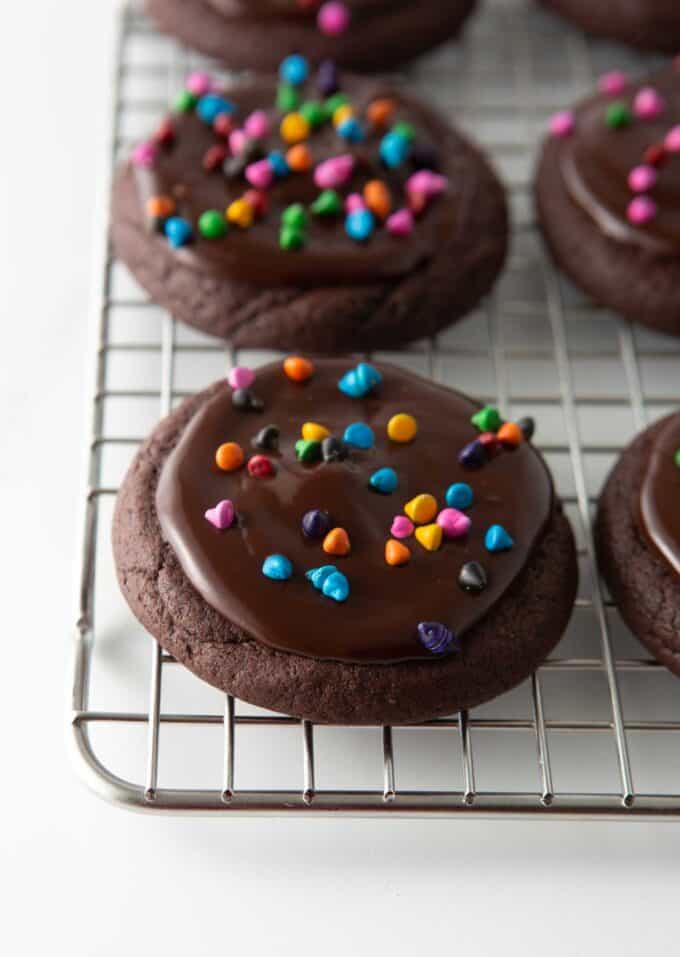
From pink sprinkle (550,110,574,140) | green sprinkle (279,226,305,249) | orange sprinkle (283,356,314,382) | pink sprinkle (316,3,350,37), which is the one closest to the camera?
orange sprinkle (283,356,314,382)

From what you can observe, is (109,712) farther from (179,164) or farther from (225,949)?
(179,164)

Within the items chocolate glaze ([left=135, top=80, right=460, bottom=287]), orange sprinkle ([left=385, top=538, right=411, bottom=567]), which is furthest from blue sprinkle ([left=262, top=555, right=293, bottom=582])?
chocolate glaze ([left=135, top=80, right=460, bottom=287])

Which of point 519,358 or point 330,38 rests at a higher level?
point 330,38

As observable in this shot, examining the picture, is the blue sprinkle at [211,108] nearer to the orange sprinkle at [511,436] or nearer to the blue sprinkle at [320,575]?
the orange sprinkle at [511,436]

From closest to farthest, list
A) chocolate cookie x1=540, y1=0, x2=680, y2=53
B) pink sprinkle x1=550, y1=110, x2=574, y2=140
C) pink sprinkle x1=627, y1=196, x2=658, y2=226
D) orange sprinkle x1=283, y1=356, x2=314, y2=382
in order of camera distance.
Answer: orange sprinkle x1=283, y1=356, x2=314, y2=382 → pink sprinkle x1=627, y1=196, x2=658, y2=226 → pink sprinkle x1=550, y1=110, x2=574, y2=140 → chocolate cookie x1=540, y1=0, x2=680, y2=53

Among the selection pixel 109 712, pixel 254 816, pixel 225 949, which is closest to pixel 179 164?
pixel 109 712

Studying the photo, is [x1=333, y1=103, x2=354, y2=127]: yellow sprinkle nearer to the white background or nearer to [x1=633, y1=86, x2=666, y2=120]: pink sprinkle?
[x1=633, y1=86, x2=666, y2=120]: pink sprinkle
